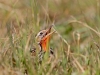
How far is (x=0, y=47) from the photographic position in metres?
5.83

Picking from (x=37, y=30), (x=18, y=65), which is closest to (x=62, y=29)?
(x=37, y=30)

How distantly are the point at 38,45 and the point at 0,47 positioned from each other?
412 millimetres

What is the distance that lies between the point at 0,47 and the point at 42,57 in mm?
448

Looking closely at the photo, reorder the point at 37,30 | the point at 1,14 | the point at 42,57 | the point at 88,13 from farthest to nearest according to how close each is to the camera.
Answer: the point at 88,13, the point at 1,14, the point at 37,30, the point at 42,57

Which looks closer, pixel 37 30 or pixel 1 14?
pixel 37 30

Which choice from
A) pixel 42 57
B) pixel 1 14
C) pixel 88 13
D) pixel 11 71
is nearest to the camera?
pixel 11 71

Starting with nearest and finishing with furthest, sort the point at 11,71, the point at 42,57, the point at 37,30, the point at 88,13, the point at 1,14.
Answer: the point at 11,71
the point at 42,57
the point at 37,30
the point at 1,14
the point at 88,13

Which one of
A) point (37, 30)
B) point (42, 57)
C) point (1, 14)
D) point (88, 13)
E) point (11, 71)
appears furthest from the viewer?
point (88, 13)

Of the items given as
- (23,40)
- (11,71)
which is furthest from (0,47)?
(11,71)

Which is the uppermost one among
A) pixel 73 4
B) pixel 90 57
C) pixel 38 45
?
pixel 73 4

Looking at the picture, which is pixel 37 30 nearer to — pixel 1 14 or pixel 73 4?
pixel 1 14

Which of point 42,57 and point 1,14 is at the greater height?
point 1,14

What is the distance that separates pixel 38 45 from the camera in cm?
597

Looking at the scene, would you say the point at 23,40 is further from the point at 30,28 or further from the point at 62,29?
the point at 62,29
